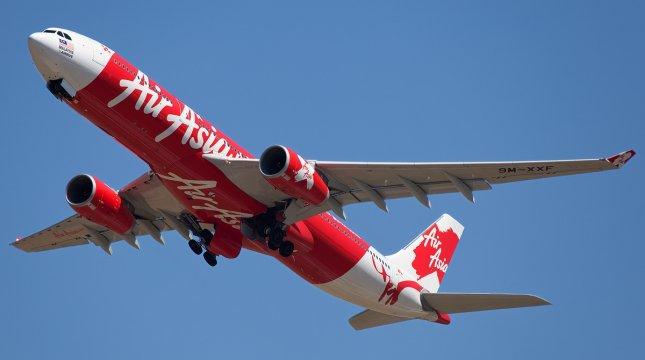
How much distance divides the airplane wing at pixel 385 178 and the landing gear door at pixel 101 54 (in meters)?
4.59

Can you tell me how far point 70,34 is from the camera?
30.6 meters

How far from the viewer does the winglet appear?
88.7ft

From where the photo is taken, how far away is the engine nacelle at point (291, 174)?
104ft

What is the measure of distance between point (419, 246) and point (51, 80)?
19.1 m

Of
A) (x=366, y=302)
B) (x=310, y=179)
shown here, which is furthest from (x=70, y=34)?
(x=366, y=302)

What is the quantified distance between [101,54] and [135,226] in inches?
383

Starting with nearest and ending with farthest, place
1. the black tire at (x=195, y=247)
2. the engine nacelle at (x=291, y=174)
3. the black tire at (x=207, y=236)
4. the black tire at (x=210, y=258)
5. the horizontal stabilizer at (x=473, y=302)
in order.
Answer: the engine nacelle at (x=291, y=174) < the horizontal stabilizer at (x=473, y=302) < the black tire at (x=207, y=236) < the black tire at (x=195, y=247) < the black tire at (x=210, y=258)

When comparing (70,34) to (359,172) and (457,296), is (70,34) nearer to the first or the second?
(359,172)

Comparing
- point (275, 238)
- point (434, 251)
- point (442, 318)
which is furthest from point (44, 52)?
point (434, 251)

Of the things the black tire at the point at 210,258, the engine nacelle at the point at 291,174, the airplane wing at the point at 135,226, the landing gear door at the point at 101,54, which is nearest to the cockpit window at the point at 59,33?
the landing gear door at the point at 101,54

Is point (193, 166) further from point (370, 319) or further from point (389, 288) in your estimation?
point (370, 319)

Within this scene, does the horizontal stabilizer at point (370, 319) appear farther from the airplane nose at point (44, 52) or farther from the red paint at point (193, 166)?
the airplane nose at point (44, 52)

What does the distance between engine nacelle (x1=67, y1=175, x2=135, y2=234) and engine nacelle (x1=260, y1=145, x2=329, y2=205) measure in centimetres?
746

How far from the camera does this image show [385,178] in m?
33.1
